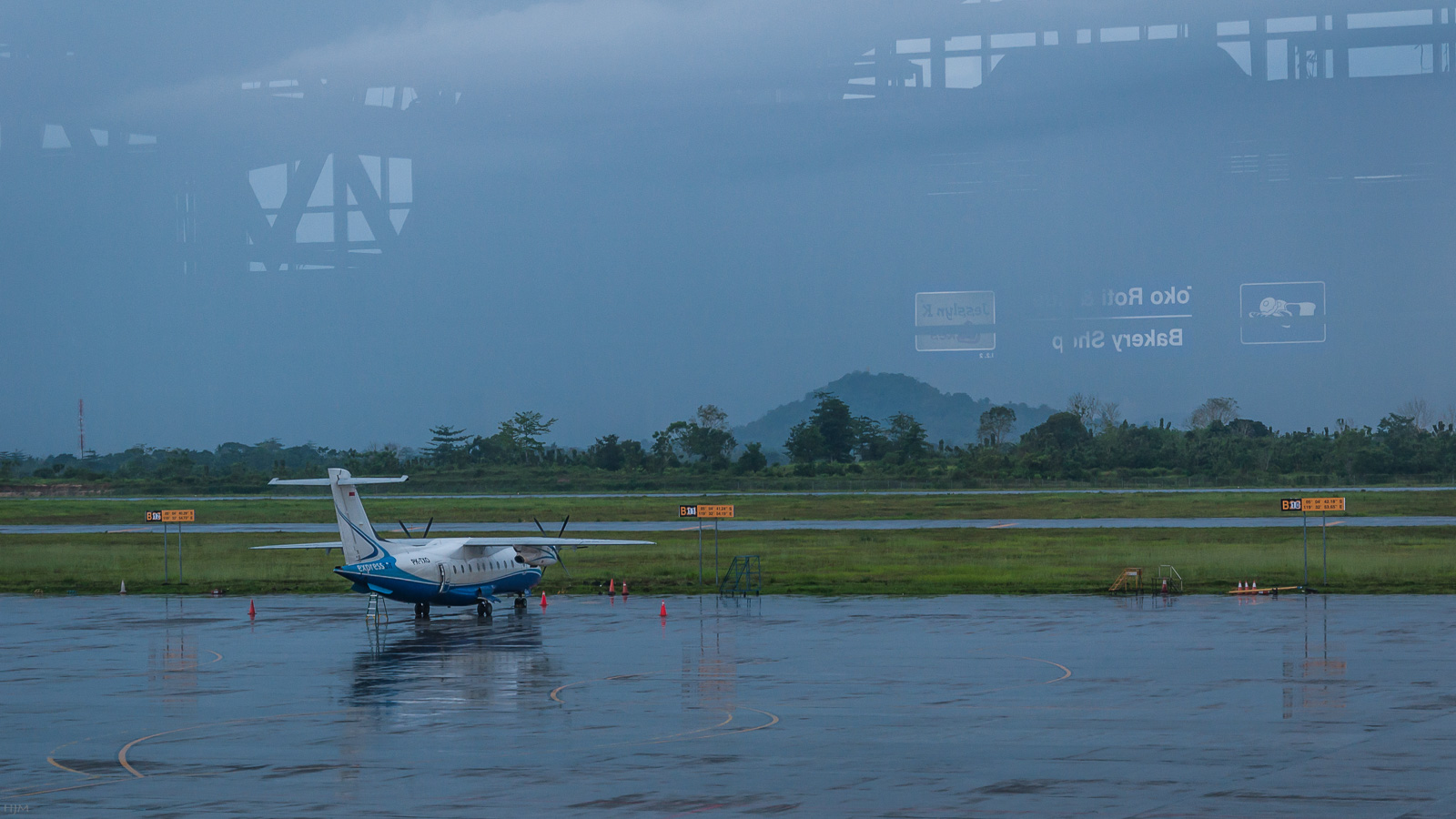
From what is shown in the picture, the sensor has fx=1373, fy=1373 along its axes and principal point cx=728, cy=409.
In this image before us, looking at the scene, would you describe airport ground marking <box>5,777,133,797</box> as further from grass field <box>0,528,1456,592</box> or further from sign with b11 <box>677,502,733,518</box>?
grass field <box>0,528,1456,592</box>

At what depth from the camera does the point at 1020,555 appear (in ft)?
216

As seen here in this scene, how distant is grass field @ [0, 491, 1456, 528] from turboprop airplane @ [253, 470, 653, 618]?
51.7m

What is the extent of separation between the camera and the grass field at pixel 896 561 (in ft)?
171

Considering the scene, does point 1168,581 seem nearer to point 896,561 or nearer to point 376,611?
point 896,561

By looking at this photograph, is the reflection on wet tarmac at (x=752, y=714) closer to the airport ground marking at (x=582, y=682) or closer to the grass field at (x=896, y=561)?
the airport ground marking at (x=582, y=682)

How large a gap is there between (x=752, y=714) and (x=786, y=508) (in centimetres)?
8486

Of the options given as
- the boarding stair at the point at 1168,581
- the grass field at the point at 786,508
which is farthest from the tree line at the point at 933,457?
the boarding stair at the point at 1168,581

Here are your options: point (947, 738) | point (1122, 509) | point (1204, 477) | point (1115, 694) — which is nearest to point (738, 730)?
point (947, 738)

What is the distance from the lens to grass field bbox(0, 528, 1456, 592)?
5206 centimetres

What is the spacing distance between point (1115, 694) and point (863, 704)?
4826 mm

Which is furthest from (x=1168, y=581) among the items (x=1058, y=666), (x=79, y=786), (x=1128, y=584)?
(x=79, y=786)

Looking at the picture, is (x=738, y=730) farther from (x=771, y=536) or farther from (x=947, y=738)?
(x=771, y=536)

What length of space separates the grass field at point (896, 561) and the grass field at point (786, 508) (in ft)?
58.2

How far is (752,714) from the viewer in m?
24.0
